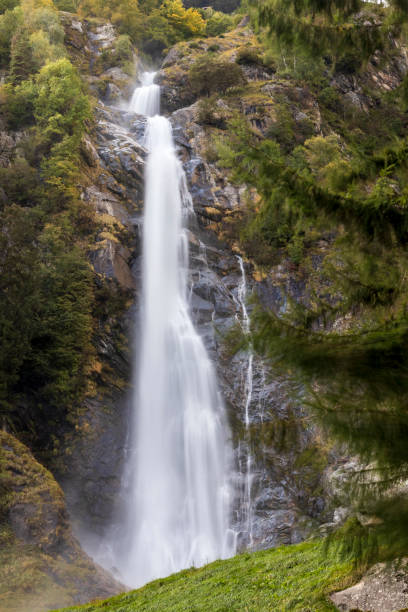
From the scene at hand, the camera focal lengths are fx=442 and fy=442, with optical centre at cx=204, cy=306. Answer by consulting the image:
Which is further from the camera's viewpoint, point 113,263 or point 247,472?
point 113,263

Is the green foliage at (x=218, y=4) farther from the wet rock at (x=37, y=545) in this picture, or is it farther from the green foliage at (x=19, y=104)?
the wet rock at (x=37, y=545)

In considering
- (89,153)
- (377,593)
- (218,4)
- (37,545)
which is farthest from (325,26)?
(218,4)

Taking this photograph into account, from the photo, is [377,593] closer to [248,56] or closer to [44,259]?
[44,259]

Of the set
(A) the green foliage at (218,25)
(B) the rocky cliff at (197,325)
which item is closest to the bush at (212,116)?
(B) the rocky cliff at (197,325)

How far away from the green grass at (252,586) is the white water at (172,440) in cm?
408

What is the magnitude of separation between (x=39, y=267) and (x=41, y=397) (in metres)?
5.00

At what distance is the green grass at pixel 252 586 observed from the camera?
6449mm

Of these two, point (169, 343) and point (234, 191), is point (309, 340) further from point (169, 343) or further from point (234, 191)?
point (234, 191)

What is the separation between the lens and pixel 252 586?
8.43 metres

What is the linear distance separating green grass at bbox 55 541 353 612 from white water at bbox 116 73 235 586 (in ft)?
13.4

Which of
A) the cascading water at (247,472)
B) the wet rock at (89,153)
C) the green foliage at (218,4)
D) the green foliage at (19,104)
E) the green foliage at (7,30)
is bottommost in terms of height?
the cascading water at (247,472)

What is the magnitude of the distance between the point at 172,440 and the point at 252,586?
32.1 ft

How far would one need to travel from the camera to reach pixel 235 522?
53.3 ft

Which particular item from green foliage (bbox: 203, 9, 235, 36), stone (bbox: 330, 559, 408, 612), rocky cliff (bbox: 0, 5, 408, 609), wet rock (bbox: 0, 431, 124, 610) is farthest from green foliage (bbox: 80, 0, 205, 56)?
stone (bbox: 330, 559, 408, 612)
